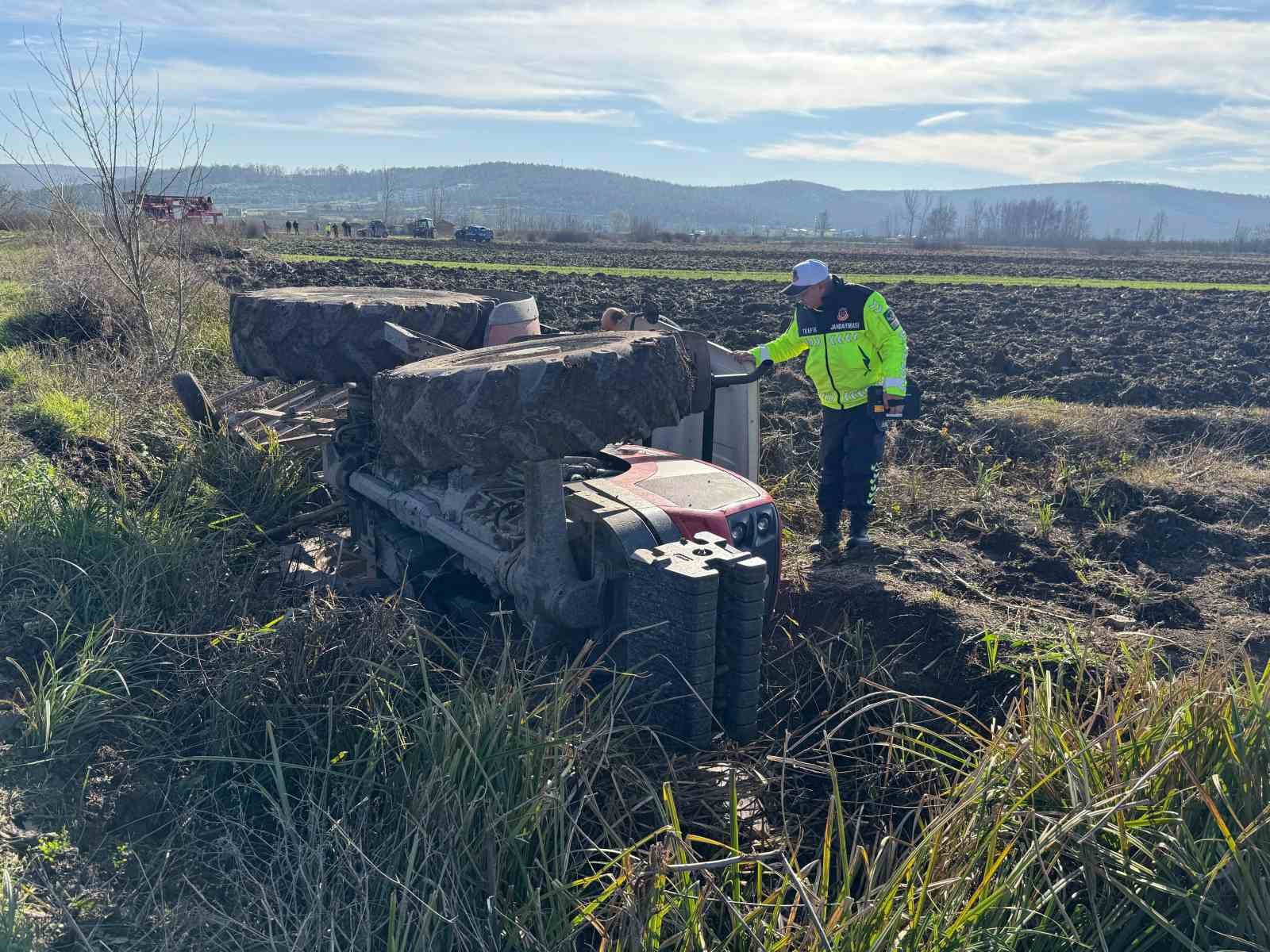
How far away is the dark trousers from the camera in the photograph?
18.1ft

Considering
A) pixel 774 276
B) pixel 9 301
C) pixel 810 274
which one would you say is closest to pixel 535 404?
pixel 810 274

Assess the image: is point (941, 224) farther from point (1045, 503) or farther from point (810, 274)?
point (810, 274)

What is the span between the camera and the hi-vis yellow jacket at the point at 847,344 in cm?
547

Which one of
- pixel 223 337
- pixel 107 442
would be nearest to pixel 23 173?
pixel 223 337

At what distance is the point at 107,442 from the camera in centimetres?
637

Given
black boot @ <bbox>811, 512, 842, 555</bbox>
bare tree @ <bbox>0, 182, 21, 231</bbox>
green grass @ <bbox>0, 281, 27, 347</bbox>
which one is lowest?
black boot @ <bbox>811, 512, 842, 555</bbox>

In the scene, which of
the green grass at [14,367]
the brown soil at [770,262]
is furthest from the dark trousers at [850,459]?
the brown soil at [770,262]

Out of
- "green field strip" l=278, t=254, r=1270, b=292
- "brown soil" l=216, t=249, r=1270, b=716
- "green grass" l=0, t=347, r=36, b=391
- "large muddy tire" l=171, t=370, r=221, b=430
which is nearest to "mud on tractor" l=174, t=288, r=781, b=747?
"brown soil" l=216, t=249, r=1270, b=716

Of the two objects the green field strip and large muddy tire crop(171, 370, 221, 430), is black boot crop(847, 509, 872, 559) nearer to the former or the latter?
large muddy tire crop(171, 370, 221, 430)

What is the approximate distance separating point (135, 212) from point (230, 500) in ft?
14.4

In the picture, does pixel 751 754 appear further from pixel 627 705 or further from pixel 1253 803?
pixel 1253 803

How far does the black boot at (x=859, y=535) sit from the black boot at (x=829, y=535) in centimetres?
10

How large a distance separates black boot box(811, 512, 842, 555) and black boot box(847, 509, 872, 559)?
0.34ft

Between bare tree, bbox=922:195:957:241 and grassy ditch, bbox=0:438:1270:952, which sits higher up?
bare tree, bbox=922:195:957:241
